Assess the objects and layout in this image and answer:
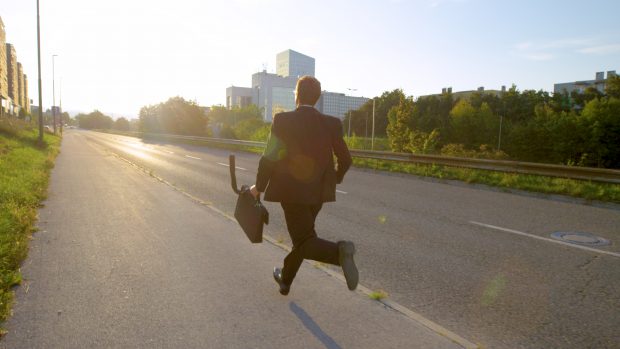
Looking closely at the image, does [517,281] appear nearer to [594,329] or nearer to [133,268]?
[594,329]

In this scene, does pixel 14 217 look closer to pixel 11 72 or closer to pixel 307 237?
pixel 307 237

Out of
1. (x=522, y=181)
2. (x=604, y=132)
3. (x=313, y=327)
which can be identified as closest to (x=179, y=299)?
(x=313, y=327)

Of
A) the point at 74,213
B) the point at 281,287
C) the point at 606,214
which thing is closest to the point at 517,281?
the point at 281,287

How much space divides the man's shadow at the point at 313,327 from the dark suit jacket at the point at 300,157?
0.95 meters

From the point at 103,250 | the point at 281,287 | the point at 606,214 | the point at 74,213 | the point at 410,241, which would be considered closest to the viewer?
the point at 281,287

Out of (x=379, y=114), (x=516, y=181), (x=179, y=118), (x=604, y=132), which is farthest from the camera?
(x=379, y=114)

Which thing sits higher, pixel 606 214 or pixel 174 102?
pixel 174 102

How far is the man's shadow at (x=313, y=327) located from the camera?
10.1ft

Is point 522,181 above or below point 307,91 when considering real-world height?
below

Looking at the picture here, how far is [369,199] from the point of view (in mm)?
10078

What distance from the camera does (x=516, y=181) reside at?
12.5m

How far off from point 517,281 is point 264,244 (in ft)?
10.1

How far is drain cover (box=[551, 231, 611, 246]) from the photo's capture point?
20.5ft

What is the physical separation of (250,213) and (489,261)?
3.24 metres
